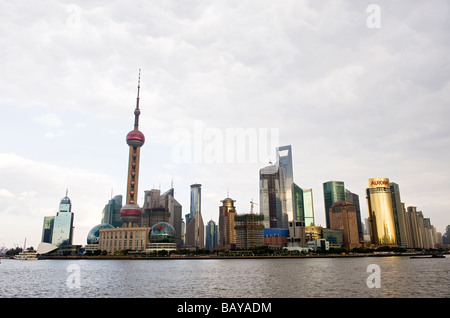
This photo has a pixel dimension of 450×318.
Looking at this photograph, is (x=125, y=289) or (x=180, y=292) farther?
(x=125, y=289)

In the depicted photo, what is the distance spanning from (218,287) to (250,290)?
304 inches

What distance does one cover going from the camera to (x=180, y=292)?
6188 cm

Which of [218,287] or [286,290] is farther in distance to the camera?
[218,287]
